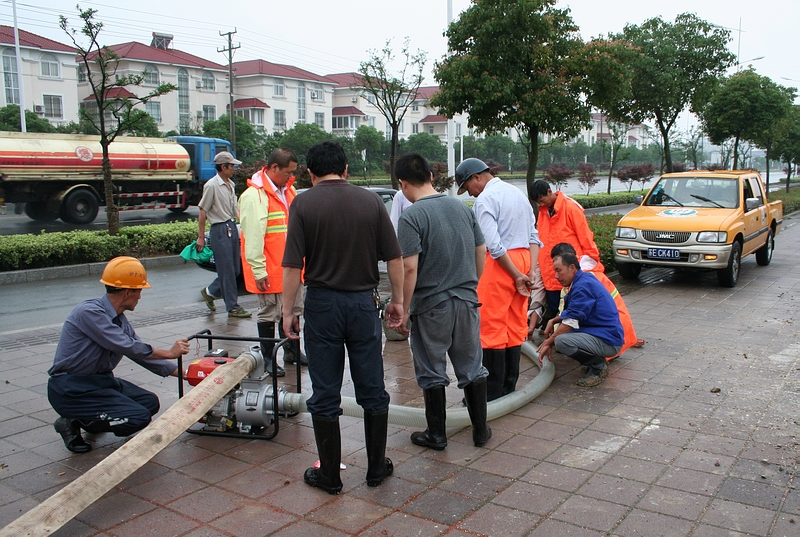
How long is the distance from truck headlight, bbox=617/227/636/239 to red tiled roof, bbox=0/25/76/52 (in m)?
45.9

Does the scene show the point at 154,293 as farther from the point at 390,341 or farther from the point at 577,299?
the point at 577,299

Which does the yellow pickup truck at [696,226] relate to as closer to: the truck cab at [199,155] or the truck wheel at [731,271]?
the truck wheel at [731,271]

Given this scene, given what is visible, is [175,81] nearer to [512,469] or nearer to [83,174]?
[83,174]

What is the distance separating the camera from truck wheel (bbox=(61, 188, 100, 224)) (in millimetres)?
19797

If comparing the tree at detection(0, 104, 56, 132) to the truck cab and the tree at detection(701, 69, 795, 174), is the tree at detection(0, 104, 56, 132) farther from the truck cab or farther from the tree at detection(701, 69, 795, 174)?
the tree at detection(701, 69, 795, 174)

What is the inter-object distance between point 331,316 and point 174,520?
119 cm

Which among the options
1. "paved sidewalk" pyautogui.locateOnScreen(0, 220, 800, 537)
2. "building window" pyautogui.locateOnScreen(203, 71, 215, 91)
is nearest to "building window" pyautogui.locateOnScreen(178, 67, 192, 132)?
"building window" pyautogui.locateOnScreen(203, 71, 215, 91)

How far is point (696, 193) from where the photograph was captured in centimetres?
1091

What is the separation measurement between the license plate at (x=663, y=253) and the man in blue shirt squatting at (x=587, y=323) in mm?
4688

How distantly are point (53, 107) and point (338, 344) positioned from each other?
52611 millimetres

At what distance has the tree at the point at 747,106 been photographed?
2212 cm

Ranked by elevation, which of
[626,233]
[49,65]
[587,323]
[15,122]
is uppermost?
Result: [49,65]

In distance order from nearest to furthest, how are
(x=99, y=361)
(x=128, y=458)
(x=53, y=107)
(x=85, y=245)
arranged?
(x=128, y=458) → (x=99, y=361) → (x=85, y=245) → (x=53, y=107)

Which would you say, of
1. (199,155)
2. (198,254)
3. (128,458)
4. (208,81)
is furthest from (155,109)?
(128,458)
